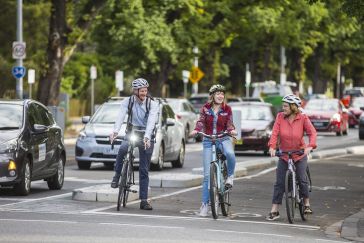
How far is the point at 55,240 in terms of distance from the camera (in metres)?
12.7

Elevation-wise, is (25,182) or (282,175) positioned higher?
(282,175)

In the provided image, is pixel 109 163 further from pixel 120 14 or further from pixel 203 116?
pixel 120 14

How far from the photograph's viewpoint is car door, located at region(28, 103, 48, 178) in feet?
64.4

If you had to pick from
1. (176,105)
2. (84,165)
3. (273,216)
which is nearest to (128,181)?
(273,216)

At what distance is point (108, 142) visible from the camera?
26.4 m

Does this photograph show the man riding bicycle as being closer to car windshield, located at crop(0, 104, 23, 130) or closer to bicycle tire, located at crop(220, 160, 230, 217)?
bicycle tire, located at crop(220, 160, 230, 217)

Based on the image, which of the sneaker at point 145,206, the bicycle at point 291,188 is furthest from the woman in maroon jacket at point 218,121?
the sneaker at point 145,206

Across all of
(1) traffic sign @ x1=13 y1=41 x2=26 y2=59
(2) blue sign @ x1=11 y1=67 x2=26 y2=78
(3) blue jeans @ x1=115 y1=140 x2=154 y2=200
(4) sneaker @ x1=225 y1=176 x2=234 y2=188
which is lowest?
(4) sneaker @ x1=225 y1=176 x2=234 y2=188

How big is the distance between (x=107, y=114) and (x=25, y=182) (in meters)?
8.39

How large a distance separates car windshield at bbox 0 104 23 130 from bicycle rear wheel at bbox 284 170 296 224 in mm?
4930

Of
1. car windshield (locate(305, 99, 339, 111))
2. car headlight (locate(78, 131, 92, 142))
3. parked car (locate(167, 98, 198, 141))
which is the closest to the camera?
car headlight (locate(78, 131, 92, 142))

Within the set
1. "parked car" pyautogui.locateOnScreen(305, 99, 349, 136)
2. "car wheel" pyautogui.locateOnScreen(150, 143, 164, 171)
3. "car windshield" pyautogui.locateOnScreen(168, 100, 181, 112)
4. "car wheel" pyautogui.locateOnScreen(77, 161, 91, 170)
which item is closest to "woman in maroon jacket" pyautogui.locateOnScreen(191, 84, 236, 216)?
"car wheel" pyautogui.locateOnScreen(150, 143, 164, 171)

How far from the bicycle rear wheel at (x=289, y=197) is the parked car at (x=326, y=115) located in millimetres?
34257

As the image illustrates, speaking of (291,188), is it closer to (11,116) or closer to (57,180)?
(11,116)
